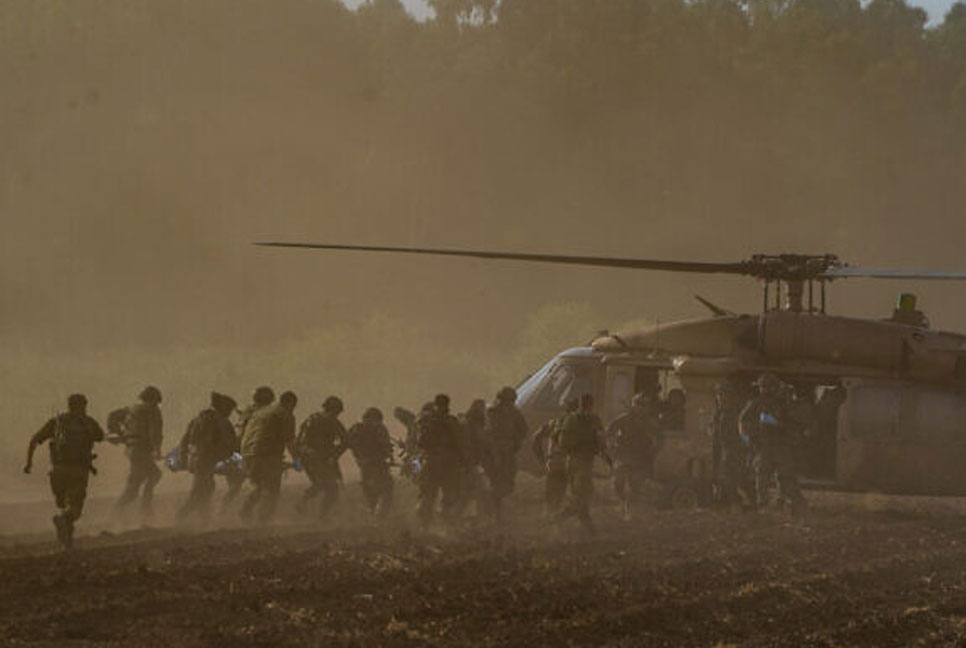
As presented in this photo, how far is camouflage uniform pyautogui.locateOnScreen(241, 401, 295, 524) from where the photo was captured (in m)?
19.1

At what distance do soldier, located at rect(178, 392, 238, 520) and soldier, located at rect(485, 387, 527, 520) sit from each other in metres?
3.09

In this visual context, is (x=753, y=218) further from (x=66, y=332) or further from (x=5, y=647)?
(x=5, y=647)

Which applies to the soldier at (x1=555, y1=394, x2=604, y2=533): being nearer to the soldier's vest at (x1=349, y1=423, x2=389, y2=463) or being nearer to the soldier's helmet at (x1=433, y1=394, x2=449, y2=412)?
the soldier's helmet at (x1=433, y1=394, x2=449, y2=412)

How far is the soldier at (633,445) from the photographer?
69.4ft

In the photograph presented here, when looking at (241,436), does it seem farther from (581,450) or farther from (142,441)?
A: (581,450)

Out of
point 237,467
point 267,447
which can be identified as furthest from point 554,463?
point 237,467

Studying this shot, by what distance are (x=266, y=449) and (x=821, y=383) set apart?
283 inches

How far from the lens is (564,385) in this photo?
74.1 ft

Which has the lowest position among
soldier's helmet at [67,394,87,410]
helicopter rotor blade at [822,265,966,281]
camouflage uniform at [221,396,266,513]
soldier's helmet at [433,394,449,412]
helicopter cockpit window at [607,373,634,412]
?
camouflage uniform at [221,396,266,513]

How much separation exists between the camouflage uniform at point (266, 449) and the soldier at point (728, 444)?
539 cm

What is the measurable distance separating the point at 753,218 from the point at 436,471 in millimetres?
52627

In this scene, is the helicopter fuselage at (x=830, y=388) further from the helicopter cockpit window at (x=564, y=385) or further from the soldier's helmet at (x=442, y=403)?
the soldier's helmet at (x=442, y=403)

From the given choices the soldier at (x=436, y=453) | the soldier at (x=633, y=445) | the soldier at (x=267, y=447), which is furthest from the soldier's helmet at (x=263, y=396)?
the soldier at (x=633, y=445)

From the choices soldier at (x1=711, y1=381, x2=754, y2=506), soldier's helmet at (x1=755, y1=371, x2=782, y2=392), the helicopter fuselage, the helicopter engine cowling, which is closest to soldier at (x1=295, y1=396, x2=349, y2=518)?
the helicopter fuselage
